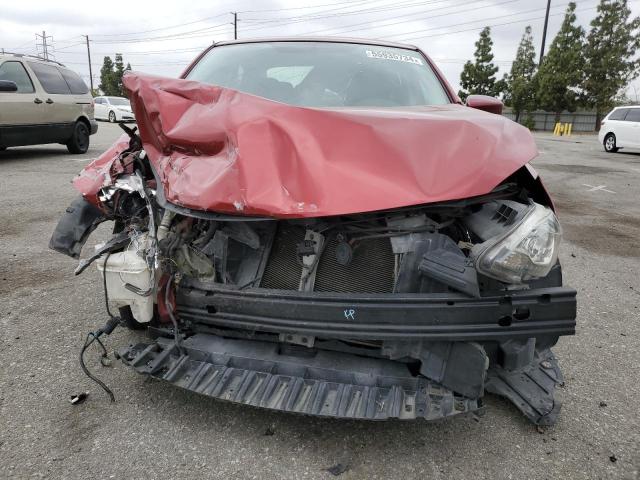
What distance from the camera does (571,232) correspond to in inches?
233

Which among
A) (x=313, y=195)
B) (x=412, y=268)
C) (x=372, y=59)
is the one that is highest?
(x=372, y=59)

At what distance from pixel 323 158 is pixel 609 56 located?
→ 3948 cm

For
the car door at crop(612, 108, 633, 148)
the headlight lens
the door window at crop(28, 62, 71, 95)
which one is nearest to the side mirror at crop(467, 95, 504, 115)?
the headlight lens

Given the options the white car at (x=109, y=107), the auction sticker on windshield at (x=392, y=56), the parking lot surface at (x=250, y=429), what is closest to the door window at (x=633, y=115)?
the parking lot surface at (x=250, y=429)

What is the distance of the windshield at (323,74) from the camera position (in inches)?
121

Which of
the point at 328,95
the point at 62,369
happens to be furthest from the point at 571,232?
the point at 62,369

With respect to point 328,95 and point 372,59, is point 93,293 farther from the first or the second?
point 372,59

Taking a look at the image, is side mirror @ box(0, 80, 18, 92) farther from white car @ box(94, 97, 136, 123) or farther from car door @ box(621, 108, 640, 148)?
white car @ box(94, 97, 136, 123)

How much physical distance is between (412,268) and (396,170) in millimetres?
401

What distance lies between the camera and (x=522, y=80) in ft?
124

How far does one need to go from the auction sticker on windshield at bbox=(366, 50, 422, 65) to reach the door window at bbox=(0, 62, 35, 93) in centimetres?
823

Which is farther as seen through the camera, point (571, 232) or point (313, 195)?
point (571, 232)

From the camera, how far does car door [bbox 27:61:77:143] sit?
32.3ft

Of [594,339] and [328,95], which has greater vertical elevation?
[328,95]
